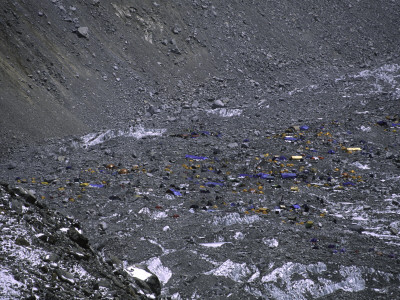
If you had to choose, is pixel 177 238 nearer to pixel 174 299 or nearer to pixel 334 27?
pixel 174 299

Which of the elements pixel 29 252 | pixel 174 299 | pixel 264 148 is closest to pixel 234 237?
pixel 174 299

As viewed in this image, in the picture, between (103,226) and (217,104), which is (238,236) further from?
(217,104)

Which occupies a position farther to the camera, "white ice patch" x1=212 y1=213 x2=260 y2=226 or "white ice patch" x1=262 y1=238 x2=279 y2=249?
"white ice patch" x1=212 y1=213 x2=260 y2=226

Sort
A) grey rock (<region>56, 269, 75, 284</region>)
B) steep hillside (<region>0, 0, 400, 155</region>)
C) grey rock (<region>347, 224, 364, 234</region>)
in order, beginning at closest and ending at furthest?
grey rock (<region>56, 269, 75, 284</region>) → grey rock (<region>347, 224, 364, 234</region>) → steep hillside (<region>0, 0, 400, 155</region>)

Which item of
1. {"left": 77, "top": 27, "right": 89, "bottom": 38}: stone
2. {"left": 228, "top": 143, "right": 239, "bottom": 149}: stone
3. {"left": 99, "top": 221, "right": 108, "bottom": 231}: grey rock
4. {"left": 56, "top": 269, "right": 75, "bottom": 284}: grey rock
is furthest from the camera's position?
{"left": 77, "top": 27, "right": 89, "bottom": 38}: stone

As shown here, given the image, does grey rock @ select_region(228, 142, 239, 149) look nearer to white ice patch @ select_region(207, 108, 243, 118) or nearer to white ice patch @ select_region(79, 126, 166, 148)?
white ice patch @ select_region(79, 126, 166, 148)

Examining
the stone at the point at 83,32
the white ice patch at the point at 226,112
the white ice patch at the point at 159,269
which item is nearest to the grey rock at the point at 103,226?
the white ice patch at the point at 159,269

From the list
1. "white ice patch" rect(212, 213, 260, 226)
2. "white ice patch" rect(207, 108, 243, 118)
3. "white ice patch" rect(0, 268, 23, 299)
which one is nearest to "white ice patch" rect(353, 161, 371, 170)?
"white ice patch" rect(212, 213, 260, 226)

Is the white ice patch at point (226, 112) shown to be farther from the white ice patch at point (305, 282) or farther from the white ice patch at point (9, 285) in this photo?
the white ice patch at point (9, 285)
